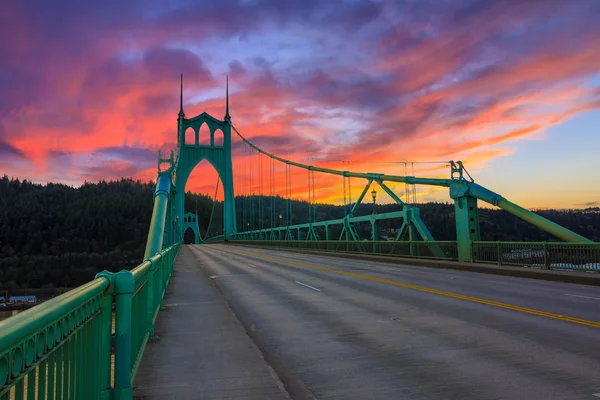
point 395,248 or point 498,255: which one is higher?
point 395,248

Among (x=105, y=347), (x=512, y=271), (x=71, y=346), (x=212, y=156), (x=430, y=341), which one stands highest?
(x=212, y=156)

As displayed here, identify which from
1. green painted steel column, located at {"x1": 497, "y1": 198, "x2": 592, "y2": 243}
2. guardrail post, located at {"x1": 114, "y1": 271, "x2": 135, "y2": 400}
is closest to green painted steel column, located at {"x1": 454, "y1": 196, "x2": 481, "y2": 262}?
green painted steel column, located at {"x1": 497, "y1": 198, "x2": 592, "y2": 243}

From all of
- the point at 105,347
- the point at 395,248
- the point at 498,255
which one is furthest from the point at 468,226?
the point at 105,347

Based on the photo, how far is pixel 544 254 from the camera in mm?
18281

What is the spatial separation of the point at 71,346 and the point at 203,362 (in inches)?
149

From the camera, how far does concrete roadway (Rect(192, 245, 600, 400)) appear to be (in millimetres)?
4930

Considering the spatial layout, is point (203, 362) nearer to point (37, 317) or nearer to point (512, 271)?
point (37, 317)

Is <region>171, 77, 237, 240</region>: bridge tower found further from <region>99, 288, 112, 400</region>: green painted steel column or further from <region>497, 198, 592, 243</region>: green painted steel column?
<region>99, 288, 112, 400</region>: green painted steel column

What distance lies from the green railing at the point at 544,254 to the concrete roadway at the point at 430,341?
12.8 feet

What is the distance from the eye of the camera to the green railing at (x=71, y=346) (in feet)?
5.80

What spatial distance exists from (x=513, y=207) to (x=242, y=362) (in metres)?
18.7

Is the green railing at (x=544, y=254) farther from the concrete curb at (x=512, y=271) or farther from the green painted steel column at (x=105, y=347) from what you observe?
the green painted steel column at (x=105, y=347)

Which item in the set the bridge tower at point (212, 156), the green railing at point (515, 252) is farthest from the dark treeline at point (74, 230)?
the green railing at point (515, 252)

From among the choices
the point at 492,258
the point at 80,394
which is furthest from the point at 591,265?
the point at 80,394
